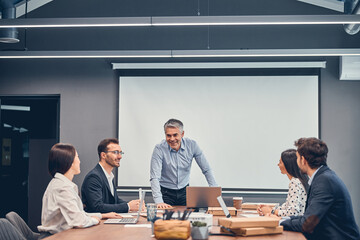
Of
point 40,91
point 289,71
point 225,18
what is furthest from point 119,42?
point 225,18

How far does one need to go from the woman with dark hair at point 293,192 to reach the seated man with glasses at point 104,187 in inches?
48.3

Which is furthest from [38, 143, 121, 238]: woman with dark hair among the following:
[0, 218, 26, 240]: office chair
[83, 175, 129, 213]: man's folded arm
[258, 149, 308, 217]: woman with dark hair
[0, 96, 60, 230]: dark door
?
[0, 96, 60, 230]: dark door

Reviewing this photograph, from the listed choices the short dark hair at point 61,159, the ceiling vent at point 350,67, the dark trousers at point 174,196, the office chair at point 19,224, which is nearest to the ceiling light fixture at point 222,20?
the short dark hair at point 61,159

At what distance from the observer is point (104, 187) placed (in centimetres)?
388

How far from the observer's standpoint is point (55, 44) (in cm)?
677

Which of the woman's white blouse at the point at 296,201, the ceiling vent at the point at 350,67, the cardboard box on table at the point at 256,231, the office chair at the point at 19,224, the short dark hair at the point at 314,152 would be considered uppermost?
the ceiling vent at the point at 350,67

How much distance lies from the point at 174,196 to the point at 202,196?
3.43ft

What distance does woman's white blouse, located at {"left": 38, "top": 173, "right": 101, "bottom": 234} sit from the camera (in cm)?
309

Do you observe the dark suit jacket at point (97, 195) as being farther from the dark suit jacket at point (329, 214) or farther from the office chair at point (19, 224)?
the dark suit jacket at point (329, 214)

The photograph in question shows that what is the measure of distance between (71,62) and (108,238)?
4.34 meters

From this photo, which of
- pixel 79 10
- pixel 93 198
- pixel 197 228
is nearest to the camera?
pixel 197 228

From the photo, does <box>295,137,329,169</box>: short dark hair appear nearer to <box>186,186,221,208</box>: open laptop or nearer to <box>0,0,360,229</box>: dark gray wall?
<box>186,186,221,208</box>: open laptop

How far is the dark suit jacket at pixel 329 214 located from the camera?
114 inches

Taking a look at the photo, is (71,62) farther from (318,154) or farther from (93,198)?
(318,154)
